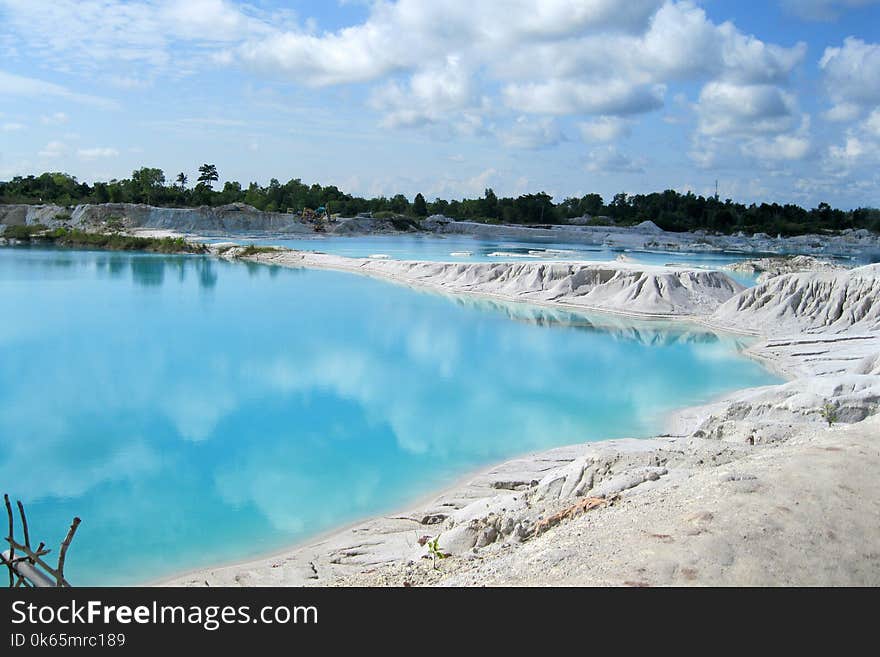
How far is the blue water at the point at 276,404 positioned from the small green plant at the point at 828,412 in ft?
9.47

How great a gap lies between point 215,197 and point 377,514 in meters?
97.9

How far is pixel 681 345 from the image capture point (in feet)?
73.0

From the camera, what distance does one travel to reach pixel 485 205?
11288 cm

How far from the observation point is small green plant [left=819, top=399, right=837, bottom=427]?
35.2 feet

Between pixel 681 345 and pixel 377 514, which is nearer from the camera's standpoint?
pixel 377 514

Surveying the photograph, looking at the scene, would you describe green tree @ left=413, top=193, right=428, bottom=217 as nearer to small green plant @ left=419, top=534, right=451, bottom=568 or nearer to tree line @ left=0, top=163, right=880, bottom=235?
tree line @ left=0, top=163, right=880, bottom=235

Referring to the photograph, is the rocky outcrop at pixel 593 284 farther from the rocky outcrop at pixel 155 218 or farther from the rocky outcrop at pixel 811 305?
the rocky outcrop at pixel 155 218

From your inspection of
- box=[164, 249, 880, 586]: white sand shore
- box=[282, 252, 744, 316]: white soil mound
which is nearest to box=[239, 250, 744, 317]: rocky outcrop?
box=[282, 252, 744, 316]: white soil mound

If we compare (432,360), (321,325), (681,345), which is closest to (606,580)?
(432,360)

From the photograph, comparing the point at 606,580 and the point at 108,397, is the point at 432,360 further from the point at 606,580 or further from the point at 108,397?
the point at 606,580

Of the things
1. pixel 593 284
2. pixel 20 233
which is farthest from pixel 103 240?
pixel 593 284

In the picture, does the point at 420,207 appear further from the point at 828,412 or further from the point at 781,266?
the point at 828,412

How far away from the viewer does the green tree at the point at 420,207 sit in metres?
112

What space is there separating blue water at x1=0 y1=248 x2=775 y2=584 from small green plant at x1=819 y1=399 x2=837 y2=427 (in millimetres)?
2886
